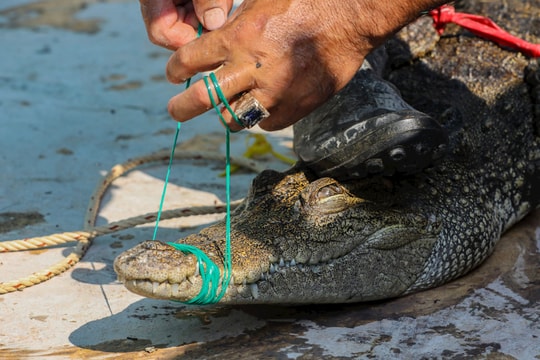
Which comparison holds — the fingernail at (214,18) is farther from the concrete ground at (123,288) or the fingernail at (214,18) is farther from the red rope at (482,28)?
the red rope at (482,28)

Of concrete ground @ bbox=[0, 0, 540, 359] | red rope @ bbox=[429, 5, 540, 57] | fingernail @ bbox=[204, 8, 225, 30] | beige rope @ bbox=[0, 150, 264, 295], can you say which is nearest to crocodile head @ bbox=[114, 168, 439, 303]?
concrete ground @ bbox=[0, 0, 540, 359]

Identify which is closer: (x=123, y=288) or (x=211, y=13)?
(x=211, y=13)

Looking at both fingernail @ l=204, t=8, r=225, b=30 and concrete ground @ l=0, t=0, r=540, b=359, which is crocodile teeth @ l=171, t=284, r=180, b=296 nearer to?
concrete ground @ l=0, t=0, r=540, b=359

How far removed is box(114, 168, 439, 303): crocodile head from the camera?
8.81 ft

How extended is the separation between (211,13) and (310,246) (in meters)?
0.82

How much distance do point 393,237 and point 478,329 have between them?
1.40ft

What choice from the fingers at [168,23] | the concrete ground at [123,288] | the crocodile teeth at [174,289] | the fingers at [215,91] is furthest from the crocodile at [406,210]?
the fingers at [168,23]

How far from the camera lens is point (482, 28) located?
3838mm

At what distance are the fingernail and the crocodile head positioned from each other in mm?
663

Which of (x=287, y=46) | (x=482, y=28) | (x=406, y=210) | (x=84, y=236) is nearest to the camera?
(x=287, y=46)

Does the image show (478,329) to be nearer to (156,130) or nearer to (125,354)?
(125,354)

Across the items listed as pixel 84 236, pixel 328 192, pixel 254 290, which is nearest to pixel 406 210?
pixel 328 192

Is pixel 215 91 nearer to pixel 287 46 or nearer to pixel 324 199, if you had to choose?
pixel 287 46

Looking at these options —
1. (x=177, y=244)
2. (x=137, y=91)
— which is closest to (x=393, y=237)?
(x=177, y=244)
